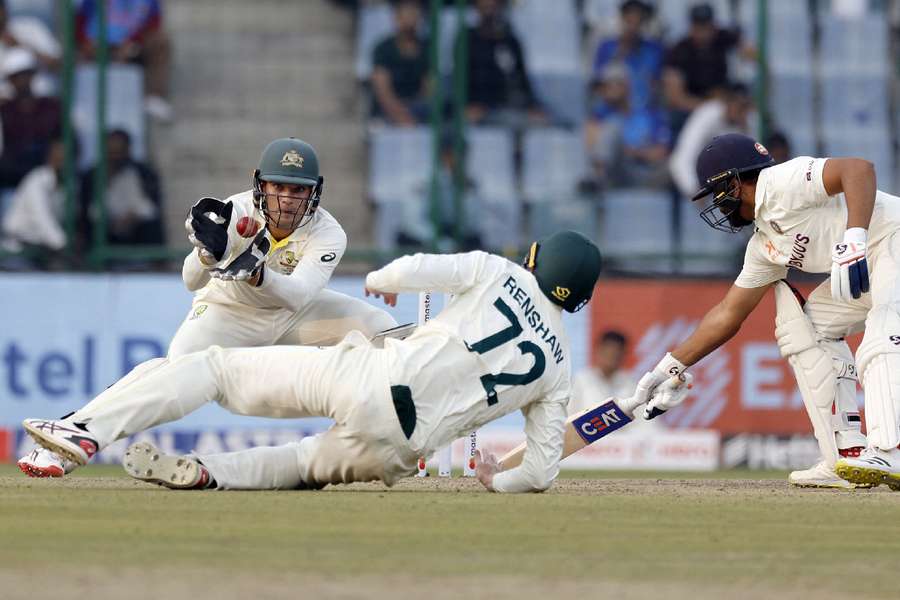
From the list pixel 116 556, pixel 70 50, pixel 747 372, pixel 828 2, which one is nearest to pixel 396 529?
pixel 116 556

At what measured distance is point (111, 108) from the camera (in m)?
13.3

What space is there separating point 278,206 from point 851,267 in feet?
9.09

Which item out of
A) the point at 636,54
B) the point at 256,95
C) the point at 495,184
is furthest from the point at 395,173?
the point at 636,54

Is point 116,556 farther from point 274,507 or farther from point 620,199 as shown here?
point 620,199

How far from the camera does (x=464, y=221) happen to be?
43.8ft

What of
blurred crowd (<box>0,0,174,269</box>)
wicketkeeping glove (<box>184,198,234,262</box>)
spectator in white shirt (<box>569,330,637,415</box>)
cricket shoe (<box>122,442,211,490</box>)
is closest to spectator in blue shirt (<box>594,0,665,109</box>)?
spectator in white shirt (<box>569,330,637,415</box>)

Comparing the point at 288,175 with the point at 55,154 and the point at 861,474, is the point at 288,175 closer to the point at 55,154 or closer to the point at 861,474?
the point at 861,474

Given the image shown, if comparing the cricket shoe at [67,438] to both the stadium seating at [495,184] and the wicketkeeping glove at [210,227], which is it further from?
the stadium seating at [495,184]

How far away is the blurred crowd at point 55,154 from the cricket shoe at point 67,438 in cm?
671

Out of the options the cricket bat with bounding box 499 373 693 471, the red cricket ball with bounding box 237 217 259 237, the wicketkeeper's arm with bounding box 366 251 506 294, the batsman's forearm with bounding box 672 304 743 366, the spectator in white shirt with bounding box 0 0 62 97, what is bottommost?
the cricket bat with bounding box 499 373 693 471

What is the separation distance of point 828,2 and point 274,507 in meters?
9.99

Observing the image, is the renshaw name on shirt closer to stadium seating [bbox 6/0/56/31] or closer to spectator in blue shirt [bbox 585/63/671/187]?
spectator in blue shirt [bbox 585/63/671/187]

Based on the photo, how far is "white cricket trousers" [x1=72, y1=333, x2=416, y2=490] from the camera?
6.43 meters

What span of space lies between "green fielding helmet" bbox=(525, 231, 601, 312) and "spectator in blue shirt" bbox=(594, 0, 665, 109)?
724 cm
